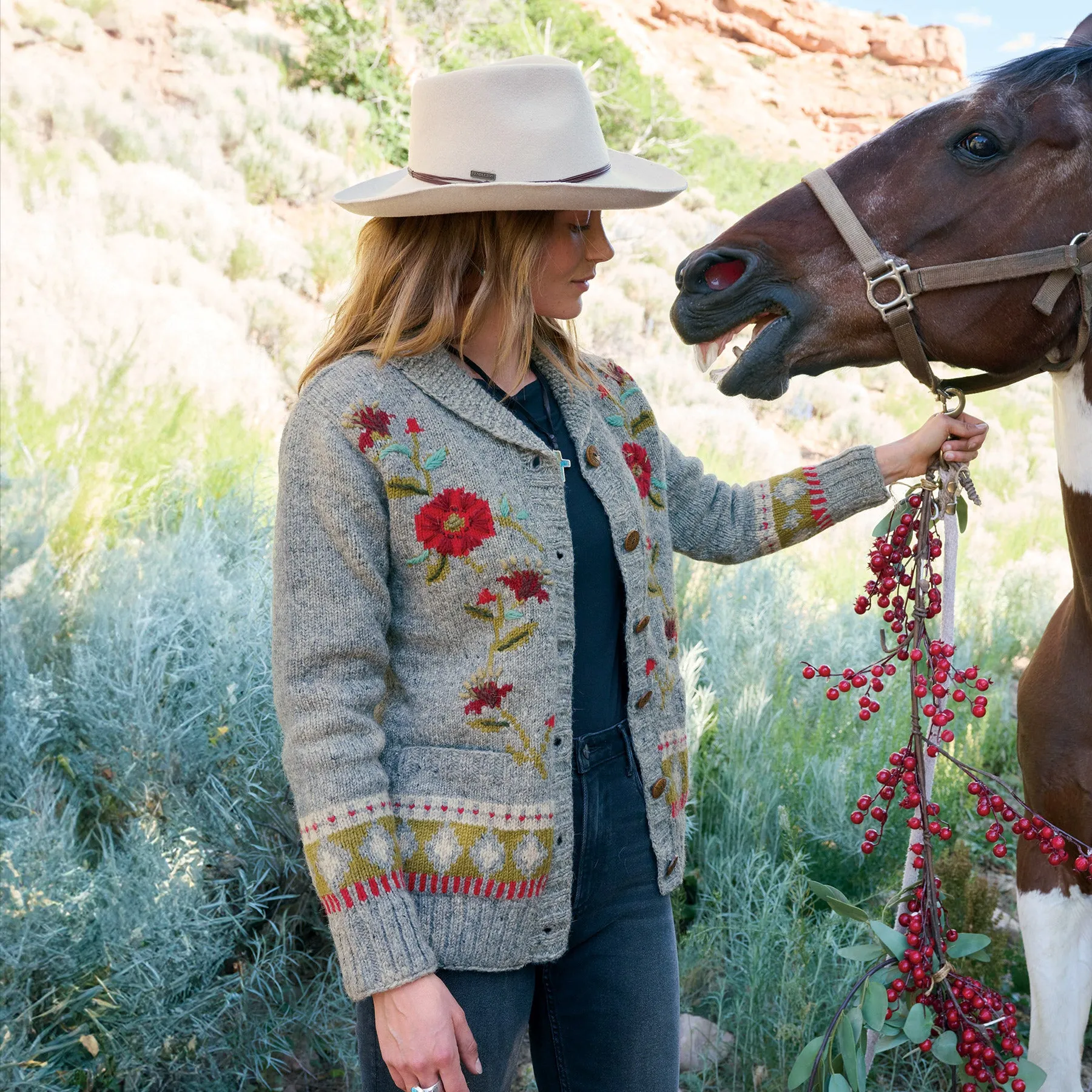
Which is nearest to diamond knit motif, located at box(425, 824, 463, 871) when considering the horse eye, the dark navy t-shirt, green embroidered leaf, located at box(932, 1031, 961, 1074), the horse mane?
the dark navy t-shirt

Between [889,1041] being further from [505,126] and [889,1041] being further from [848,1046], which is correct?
[505,126]

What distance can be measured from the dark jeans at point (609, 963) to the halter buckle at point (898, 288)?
0.84 meters

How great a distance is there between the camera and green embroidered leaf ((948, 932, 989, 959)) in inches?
58.6

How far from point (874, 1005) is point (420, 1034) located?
0.63 meters

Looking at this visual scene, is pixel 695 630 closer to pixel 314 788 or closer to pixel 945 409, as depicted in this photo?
pixel 945 409

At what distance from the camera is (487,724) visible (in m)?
1.44

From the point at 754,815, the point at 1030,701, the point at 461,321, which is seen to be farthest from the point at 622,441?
the point at 754,815

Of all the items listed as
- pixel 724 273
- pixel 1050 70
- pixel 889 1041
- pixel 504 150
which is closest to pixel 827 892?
pixel 889 1041

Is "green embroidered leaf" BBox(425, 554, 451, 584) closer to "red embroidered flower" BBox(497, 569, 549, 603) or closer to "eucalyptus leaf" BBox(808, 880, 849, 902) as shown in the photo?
"red embroidered flower" BBox(497, 569, 549, 603)

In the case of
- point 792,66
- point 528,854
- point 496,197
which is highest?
point 792,66

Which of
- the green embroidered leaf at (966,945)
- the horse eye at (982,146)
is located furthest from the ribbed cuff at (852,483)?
the green embroidered leaf at (966,945)

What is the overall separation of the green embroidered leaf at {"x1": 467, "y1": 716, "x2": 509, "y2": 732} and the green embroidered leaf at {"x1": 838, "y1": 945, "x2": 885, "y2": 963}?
22.8 inches

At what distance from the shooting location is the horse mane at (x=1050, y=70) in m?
1.72

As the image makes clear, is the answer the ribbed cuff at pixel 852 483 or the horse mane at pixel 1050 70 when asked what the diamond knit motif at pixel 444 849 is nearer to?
the ribbed cuff at pixel 852 483
